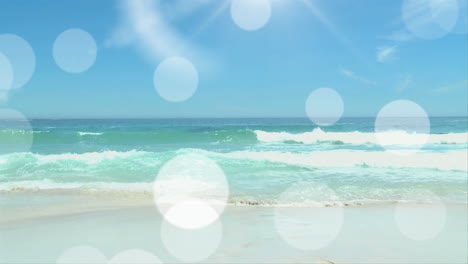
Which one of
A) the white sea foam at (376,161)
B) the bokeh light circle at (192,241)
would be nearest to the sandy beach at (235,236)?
the bokeh light circle at (192,241)

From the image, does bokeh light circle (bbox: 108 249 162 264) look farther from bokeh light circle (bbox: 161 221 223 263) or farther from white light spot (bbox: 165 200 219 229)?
white light spot (bbox: 165 200 219 229)

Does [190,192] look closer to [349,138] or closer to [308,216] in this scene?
[308,216]

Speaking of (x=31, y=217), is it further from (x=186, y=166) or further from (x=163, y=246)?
(x=186, y=166)

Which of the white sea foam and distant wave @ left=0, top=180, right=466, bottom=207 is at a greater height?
the white sea foam

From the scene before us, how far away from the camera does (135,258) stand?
4539 millimetres

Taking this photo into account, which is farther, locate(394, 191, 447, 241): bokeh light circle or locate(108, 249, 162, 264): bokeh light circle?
locate(394, 191, 447, 241): bokeh light circle

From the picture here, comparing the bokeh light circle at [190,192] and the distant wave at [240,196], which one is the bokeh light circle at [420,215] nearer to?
the distant wave at [240,196]

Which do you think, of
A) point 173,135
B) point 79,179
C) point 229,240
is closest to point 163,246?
point 229,240

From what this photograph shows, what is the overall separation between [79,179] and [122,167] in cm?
235

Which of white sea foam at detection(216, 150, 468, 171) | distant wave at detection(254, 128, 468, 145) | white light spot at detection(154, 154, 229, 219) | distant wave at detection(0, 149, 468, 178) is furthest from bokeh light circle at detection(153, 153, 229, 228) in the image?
distant wave at detection(254, 128, 468, 145)

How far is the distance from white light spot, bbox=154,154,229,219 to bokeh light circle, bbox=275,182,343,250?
126cm

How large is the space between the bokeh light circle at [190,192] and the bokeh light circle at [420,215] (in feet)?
9.67

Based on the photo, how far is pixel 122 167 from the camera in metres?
13.0

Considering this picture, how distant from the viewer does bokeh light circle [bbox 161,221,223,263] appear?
4621 mm
